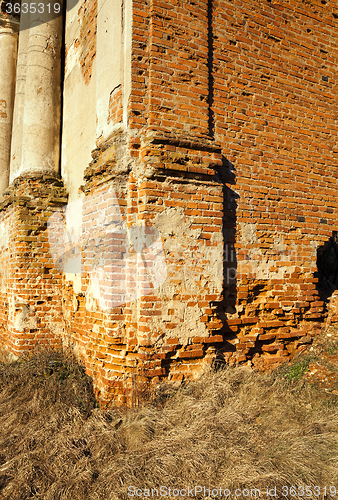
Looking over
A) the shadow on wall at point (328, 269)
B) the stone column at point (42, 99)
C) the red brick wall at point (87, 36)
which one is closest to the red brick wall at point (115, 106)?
the red brick wall at point (87, 36)

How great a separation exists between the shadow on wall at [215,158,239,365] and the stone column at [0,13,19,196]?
4.77 meters

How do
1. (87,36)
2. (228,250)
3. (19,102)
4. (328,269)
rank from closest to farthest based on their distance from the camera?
(228,250) < (87,36) < (328,269) < (19,102)

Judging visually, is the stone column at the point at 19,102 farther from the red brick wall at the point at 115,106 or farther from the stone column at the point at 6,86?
the red brick wall at the point at 115,106

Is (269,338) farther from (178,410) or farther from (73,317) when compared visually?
(73,317)

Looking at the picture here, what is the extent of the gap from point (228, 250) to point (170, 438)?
2.10 m

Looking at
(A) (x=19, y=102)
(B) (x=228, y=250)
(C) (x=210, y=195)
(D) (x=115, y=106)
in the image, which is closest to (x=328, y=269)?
(B) (x=228, y=250)

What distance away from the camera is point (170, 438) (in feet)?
9.09

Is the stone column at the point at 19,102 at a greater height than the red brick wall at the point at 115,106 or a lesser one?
greater

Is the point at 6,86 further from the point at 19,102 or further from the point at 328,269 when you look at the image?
the point at 328,269

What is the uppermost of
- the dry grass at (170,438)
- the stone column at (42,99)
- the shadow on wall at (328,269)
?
the stone column at (42,99)

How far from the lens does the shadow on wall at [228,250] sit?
4055 millimetres

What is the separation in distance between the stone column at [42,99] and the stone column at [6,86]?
1343mm

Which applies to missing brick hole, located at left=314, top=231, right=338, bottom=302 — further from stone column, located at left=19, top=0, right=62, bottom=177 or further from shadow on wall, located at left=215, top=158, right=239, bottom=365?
stone column, located at left=19, top=0, right=62, bottom=177

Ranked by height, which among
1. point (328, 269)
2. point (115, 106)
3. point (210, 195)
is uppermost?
point (115, 106)
